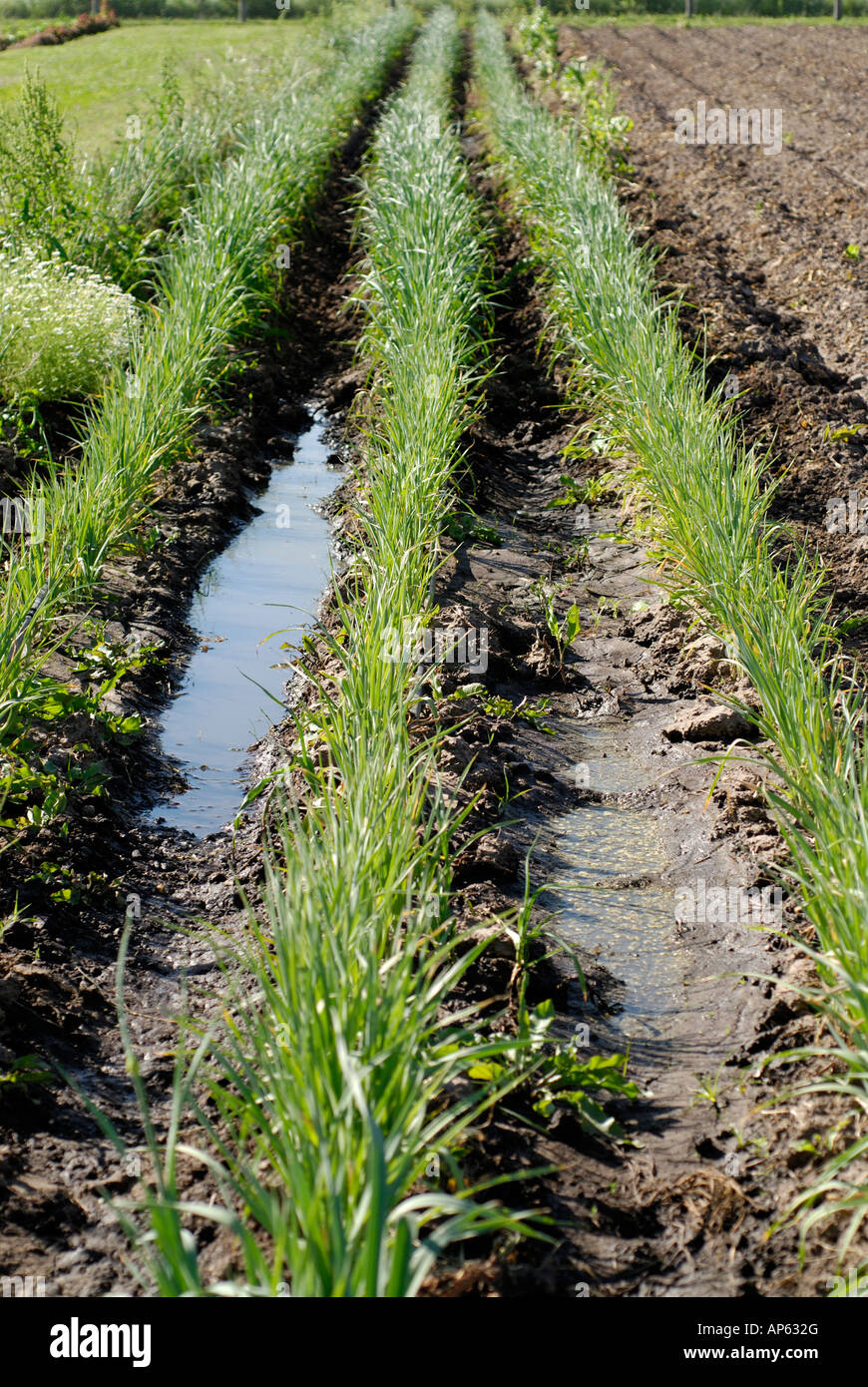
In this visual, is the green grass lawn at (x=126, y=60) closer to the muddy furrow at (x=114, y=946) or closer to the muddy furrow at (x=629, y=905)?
the muddy furrow at (x=114, y=946)

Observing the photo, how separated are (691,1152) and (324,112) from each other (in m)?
11.4

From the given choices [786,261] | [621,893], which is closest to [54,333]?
[621,893]

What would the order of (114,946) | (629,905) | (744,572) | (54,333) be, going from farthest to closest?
1. (54,333)
2. (744,572)
3. (629,905)
4. (114,946)

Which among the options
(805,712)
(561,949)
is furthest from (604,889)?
(805,712)

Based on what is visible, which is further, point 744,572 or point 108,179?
point 108,179

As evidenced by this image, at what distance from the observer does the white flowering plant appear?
17.1ft

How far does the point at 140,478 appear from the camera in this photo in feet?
14.5

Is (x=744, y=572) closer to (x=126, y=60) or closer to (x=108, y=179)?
(x=108, y=179)

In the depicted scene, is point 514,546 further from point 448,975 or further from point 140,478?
point 448,975

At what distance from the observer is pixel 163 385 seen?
4906mm

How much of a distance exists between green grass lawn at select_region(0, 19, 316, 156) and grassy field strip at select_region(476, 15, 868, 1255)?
19.5 feet

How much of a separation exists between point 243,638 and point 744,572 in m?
1.89

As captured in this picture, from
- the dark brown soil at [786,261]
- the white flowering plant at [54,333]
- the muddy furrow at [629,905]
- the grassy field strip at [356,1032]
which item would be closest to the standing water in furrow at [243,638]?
the grassy field strip at [356,1032]

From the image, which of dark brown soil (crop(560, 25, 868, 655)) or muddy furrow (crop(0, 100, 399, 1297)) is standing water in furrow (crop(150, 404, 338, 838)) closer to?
muddy furrow (crop(0, 100, 399, 1297))
